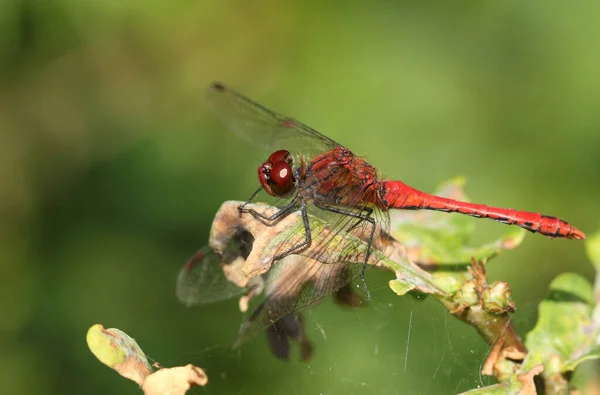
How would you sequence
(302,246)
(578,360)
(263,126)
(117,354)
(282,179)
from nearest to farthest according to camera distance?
(117,354), (578,360), (302,246), (282,179), (263,126)

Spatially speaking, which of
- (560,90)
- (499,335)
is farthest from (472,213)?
(560,90)

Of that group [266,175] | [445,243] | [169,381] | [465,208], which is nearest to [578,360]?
[445,243]

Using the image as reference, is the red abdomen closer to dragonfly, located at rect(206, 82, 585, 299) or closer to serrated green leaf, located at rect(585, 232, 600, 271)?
dragonfly, located at rect(206, 82, 585, 299)

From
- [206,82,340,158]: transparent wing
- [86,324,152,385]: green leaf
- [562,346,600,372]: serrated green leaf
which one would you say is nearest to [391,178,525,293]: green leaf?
[562,346,600,372]: serrated green leaf

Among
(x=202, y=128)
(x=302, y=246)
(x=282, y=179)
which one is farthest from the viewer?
(x=202, y=128)

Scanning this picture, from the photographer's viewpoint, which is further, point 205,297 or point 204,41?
point 204,41

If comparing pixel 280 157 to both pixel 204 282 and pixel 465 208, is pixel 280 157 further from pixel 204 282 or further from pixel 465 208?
pixel 465 208

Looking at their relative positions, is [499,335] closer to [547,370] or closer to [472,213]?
[547,370]

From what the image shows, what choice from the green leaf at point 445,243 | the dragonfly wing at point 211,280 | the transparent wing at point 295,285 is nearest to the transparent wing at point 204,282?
the dragonfly wing at point 211,280
